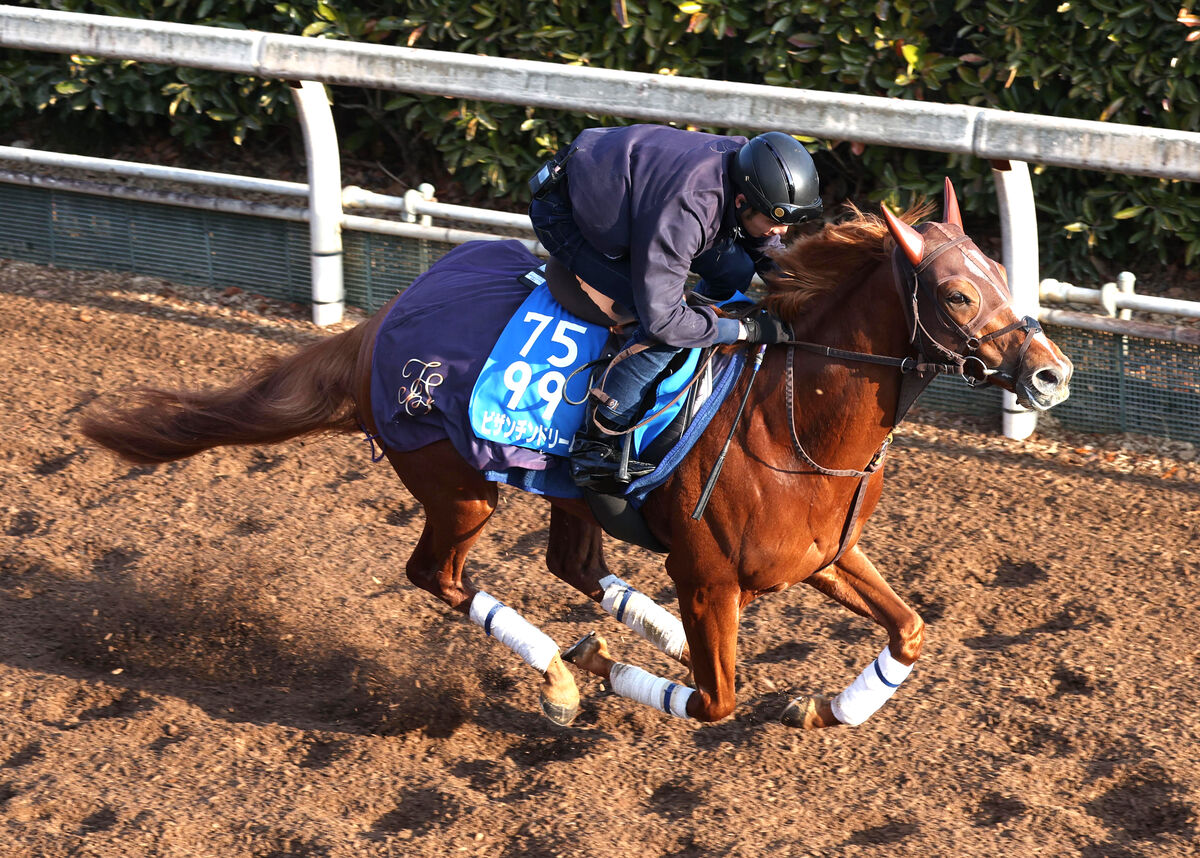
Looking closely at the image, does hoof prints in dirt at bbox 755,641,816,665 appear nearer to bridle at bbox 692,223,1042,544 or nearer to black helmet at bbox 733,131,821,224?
bridle at bbox 692,223,1042,544

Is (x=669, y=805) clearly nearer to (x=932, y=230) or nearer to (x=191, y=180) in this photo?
(x=932, y=230)

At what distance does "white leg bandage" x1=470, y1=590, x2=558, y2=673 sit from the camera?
4453 millimetres

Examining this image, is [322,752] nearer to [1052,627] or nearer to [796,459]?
[796,459]

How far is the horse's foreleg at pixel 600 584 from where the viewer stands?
4.70 meters

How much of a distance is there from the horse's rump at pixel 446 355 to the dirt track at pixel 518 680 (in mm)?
964

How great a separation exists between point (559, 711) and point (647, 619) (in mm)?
483

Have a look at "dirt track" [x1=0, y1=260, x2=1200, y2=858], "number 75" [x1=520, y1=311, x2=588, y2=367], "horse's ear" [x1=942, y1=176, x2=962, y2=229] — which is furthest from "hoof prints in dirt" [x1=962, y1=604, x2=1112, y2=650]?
"number 75" [x1=520, y1=311, x2=588, y2=367]

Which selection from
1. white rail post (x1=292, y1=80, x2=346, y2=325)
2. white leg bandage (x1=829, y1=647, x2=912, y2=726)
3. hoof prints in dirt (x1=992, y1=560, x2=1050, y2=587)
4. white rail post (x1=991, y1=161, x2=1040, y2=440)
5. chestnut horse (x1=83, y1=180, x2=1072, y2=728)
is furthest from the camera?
white rail post (x1=292, y1=80, x2=346, y2=325)

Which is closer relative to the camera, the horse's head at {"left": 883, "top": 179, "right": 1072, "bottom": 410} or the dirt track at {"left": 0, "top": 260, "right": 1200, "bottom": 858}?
the horse's head at {"left": 883, "top": 179, "right": 1072, "bottom": 410}

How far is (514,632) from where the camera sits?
14.8ft

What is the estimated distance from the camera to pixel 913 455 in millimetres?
6160

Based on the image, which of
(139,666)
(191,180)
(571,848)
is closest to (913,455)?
(571,848)

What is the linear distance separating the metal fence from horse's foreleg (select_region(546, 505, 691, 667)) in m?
2.33

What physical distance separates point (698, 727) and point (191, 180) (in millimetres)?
4567
